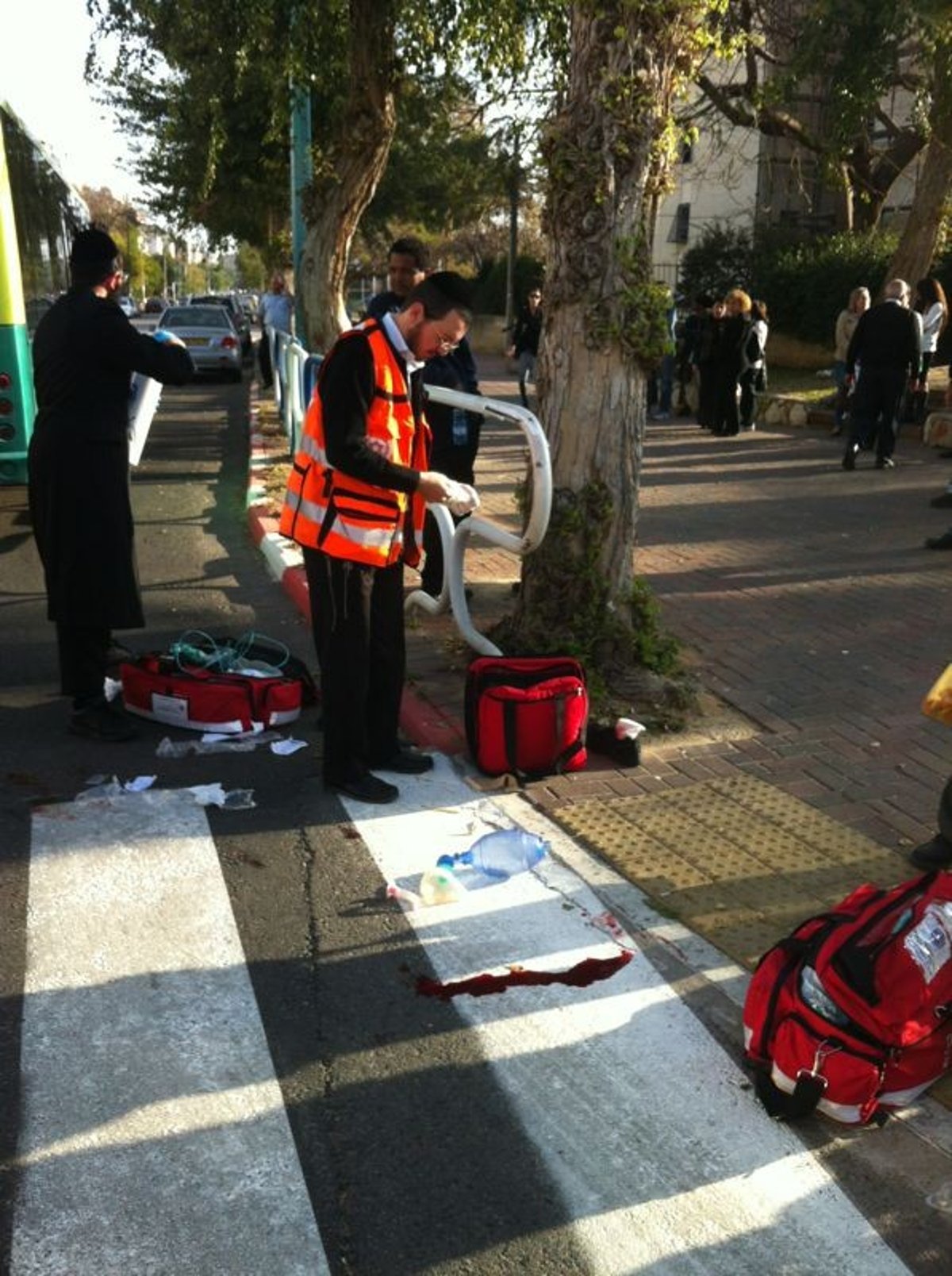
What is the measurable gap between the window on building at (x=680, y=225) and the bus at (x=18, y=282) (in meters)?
32.7

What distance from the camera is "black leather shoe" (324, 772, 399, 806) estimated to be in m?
4.86

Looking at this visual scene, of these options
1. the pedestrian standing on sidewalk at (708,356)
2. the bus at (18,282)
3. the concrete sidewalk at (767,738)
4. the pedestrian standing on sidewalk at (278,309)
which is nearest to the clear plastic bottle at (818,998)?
the concrete sidewalk at (767,738)


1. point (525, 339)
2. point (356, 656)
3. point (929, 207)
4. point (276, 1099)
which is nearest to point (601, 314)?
point (356, 656)

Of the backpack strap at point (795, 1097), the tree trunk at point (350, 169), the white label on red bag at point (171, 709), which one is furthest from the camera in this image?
the tree trunk at point (350, 169)

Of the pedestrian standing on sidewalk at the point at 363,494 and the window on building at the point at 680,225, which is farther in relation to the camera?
the window on building at the point at 680,225

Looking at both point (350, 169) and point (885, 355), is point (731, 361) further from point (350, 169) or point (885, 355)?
point (350, 169)

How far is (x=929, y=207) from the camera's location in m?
18.2

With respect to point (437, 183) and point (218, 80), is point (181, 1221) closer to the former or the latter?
point (218, 80)

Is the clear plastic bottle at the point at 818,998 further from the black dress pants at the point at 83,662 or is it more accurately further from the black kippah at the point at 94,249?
the black kippah at the point at 94,249

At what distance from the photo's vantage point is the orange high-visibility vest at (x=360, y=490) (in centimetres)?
455

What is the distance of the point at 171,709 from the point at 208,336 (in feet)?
70.0

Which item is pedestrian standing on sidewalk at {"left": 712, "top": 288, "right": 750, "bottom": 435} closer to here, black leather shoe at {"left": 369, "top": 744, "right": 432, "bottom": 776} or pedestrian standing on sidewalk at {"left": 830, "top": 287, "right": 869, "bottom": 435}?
pedestrian standing on sidewalk at {"left": 830, "top": 287, "right": 869, "bottom": 435}

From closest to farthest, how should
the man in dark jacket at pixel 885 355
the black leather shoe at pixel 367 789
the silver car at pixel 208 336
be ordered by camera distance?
1. the black leather shoe at pixel 367 789
2. the man in dark jacket at pixel 885 355
3. the silver car at pixel 208 336

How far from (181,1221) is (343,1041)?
74cm
